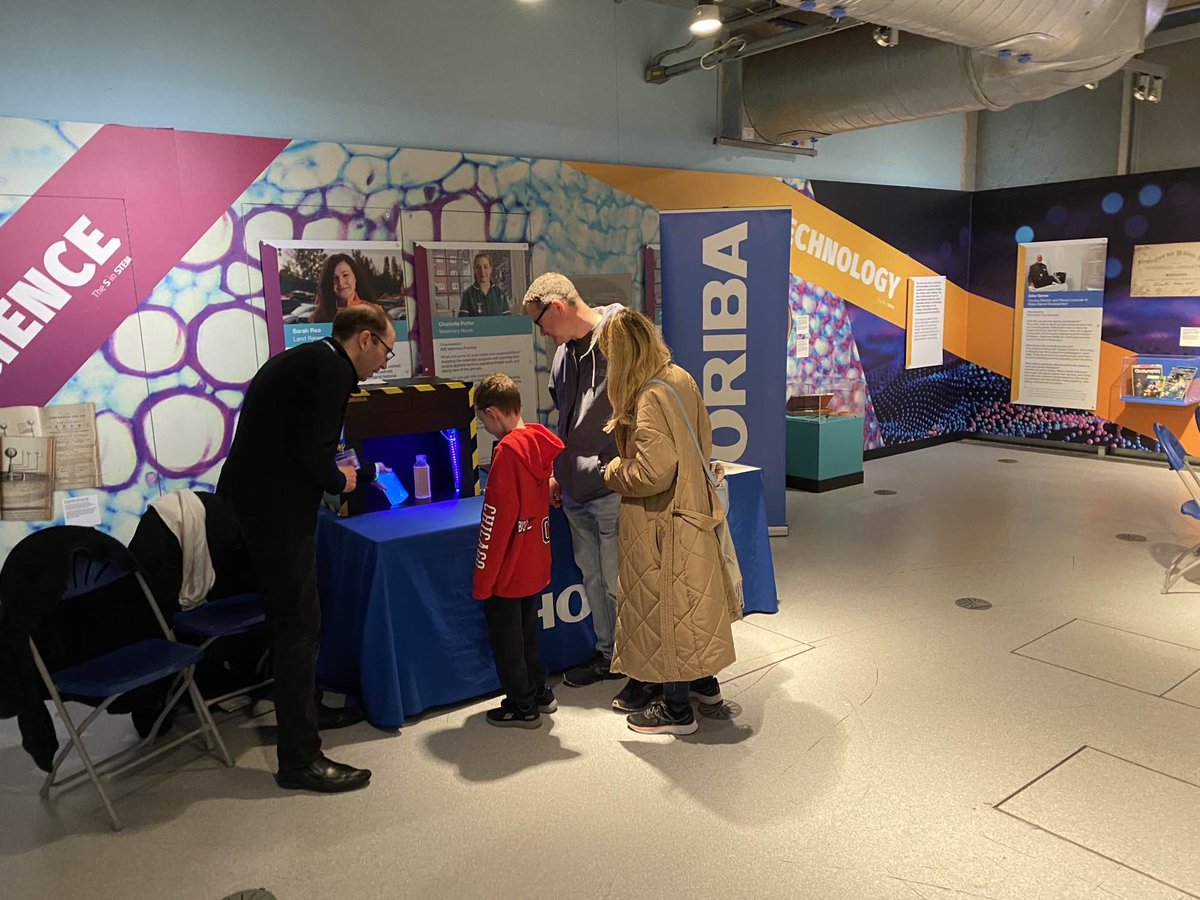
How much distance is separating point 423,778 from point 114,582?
135 cm

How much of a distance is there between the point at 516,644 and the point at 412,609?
42 cm

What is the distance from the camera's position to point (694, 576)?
116 inches

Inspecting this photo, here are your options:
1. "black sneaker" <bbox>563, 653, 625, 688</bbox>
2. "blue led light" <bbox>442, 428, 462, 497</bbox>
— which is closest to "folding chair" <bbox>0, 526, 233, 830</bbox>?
"blue led light" <bbox>442, 428, 462, 497</bbox>

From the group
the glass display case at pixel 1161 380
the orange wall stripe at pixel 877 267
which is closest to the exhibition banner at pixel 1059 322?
the orange wall stripe at pixel 877 267

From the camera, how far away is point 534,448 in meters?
3.12

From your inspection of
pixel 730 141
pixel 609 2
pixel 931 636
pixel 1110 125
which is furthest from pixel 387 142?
pixel 1110 125

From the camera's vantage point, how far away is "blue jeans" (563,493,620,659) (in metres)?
3.43

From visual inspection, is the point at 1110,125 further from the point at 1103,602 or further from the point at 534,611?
the point at 534,611

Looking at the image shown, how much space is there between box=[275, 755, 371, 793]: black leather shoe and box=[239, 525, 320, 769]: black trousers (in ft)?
0.08

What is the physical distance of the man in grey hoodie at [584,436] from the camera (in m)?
3.36

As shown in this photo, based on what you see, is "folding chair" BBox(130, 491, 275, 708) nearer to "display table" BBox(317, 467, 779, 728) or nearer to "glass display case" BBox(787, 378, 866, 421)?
"display table" BBox(317, 467, 779, 728)

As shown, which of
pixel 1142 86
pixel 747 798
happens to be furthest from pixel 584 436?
pixel 1142 86

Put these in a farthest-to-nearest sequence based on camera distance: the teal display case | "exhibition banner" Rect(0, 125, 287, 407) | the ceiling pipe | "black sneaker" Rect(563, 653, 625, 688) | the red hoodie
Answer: the teal display case → the ceiling pipe → "exhibition banner" Rect(0, 125, 287, 407) → "black sneaker" Rect(563, 653, 625, 688) → the red hoodie

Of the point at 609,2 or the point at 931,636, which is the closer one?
the point at 931,636
